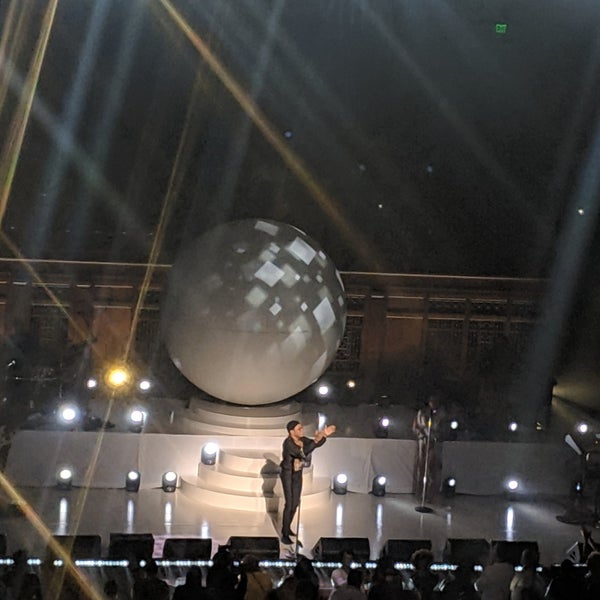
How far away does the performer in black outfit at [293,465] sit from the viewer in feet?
27.9

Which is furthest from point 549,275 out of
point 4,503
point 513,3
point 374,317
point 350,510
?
point 4,503

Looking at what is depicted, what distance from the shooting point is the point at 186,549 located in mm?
7570

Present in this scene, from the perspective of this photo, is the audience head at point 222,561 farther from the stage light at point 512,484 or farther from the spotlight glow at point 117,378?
the stage light at point 512,484

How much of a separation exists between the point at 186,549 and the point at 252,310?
2.82 m

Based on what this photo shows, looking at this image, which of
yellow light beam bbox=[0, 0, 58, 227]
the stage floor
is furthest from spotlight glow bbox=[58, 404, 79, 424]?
yellow light beam bbox=[0, 0, 58, 227]

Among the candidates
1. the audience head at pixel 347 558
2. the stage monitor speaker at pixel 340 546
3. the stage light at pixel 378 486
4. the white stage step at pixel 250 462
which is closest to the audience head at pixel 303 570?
the audience head at pixel 347 558

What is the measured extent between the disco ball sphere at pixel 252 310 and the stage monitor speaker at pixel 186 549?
2513 millimetres

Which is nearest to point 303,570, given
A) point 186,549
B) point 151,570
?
point 151,570

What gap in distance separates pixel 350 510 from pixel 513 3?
28.3ft

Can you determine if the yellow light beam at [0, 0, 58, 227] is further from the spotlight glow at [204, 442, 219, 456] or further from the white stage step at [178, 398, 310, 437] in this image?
the spotlight glow at [204, 442, 219, 456]

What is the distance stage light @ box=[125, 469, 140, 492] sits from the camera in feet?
32.6

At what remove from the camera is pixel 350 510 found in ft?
32.2

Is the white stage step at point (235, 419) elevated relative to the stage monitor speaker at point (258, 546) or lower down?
elevated

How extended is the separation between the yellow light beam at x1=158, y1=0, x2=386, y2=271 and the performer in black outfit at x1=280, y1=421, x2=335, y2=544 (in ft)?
21.8
